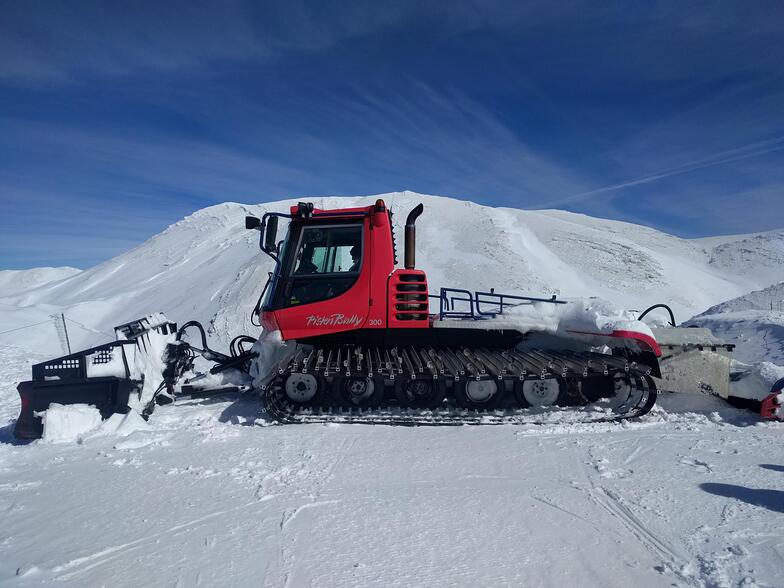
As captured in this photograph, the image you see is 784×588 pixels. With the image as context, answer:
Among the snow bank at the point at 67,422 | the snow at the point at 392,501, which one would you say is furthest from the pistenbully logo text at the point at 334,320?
the snow bank at the point at 67,422

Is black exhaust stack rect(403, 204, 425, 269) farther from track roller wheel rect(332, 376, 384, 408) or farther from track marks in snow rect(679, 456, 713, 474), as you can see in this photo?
track marks in snow rect(679, 456, 713, 474)

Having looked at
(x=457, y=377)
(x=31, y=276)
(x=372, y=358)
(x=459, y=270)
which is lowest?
(x=457, y=377)

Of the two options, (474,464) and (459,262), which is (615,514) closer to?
(474,464)

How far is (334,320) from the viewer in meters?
6.41

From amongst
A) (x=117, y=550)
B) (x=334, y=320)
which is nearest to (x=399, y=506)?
(x=117, y=550)

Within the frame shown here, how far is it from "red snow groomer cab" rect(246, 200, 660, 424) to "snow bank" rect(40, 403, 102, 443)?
189cm

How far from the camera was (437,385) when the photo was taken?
20.3 feet

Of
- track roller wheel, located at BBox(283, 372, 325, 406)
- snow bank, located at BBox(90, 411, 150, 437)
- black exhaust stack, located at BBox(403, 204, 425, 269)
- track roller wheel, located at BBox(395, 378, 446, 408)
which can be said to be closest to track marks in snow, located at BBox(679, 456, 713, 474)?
track roller wheel, located at BBox(395, 378, 446, 408)

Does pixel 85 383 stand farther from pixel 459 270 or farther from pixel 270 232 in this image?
pixel 459 270

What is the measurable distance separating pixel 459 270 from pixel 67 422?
1715 centimetres

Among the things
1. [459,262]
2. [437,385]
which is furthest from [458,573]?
[459,262]

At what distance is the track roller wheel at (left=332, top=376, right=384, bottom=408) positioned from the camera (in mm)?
6141

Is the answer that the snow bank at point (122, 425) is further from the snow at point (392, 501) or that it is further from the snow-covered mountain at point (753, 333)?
the snow-covered mountain at point (753, 333)

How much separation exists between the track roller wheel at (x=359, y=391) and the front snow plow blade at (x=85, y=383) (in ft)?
7.97
